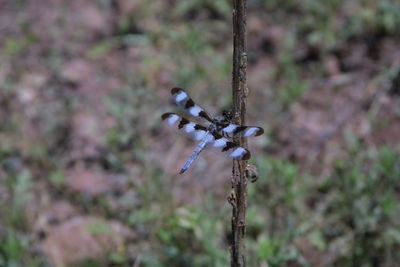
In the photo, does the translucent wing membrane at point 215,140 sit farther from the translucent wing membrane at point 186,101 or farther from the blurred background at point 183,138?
the blurred background at point 183,138

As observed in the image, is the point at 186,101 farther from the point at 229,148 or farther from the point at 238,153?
the point at 238,153

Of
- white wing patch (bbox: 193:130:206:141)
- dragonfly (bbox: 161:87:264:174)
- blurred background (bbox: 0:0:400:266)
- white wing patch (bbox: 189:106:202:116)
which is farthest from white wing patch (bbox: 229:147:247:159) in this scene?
blurred background (bbox: 0:0:400:266)

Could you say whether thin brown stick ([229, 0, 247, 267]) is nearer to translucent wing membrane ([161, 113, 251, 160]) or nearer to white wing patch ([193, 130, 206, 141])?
translucent wing membrane ([161, 113, 251, 160])

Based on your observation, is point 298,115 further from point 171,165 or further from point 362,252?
point 362,252

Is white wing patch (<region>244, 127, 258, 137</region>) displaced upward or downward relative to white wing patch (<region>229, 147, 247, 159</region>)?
upward

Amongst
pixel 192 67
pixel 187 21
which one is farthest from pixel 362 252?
pixel 187 21

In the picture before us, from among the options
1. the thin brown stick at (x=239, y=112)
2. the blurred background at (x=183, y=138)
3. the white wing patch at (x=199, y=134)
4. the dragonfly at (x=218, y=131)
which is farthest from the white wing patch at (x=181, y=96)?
the blurred background at (x=183, y=138)
